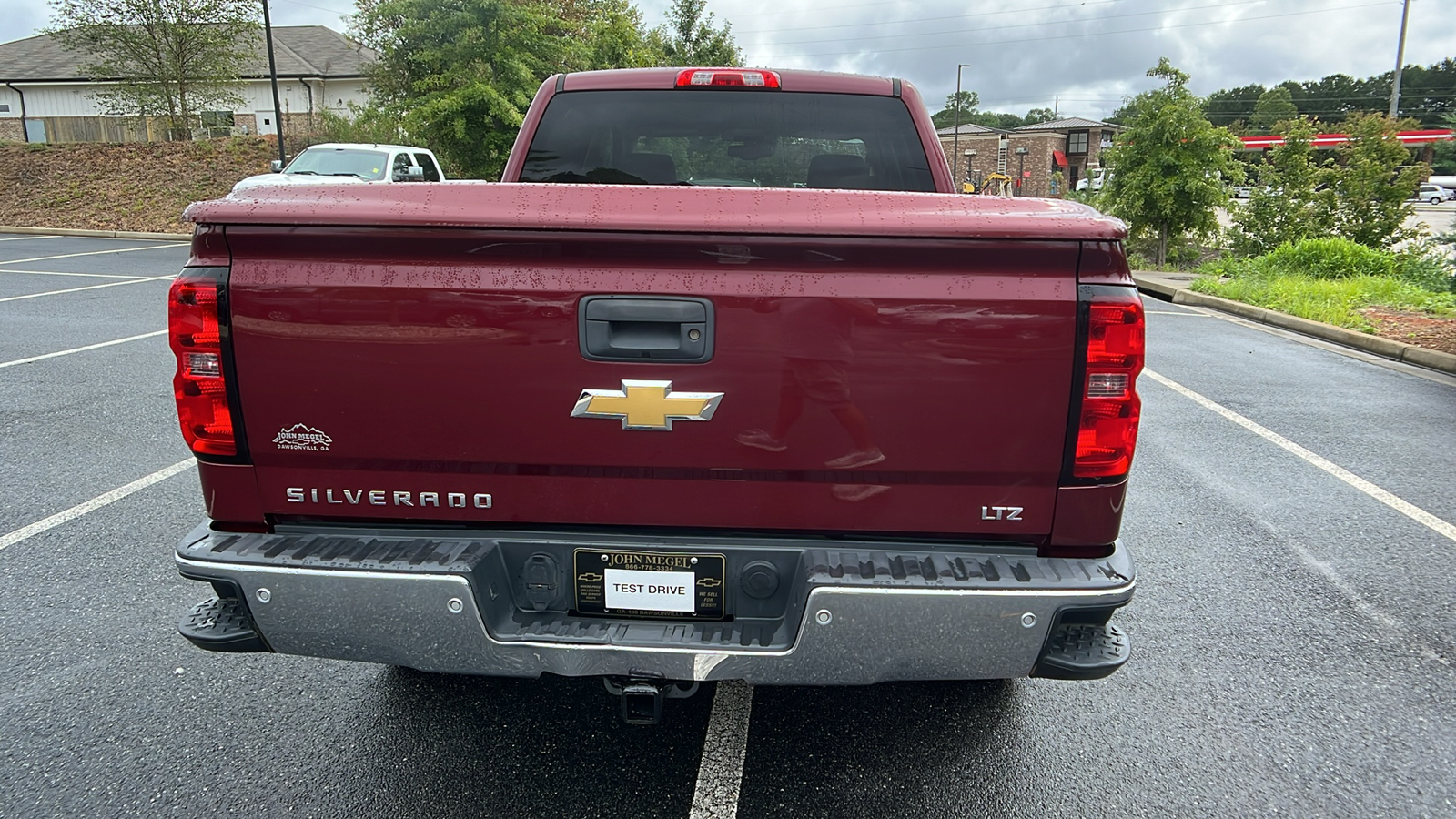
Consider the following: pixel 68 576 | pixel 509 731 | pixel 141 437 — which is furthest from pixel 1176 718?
pixel 141 437

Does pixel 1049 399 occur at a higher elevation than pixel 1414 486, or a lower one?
higher

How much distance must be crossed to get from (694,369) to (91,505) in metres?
4.20

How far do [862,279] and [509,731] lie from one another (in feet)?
5.99

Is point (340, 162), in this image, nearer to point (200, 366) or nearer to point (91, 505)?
point (91, 505)

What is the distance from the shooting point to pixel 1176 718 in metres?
3.07

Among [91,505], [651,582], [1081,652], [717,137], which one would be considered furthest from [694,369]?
[91,505]

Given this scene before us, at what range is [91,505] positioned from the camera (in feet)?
15.7

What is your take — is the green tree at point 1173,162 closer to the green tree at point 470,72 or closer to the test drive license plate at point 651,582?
the green tree at point 470,72

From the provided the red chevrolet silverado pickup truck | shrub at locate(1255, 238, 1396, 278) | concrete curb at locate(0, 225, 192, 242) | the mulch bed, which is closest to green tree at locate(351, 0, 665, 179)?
concrete curb at locate(0, 225, 192, 242)

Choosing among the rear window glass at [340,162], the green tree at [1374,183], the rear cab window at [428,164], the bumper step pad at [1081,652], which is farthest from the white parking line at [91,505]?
the green tree at [1374,183]

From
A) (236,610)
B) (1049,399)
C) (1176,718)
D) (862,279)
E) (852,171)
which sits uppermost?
(852,171)

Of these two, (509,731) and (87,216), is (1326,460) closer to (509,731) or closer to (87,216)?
(509,731)

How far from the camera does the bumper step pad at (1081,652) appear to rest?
7.29ft

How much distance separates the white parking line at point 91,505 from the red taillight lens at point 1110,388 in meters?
4.67
